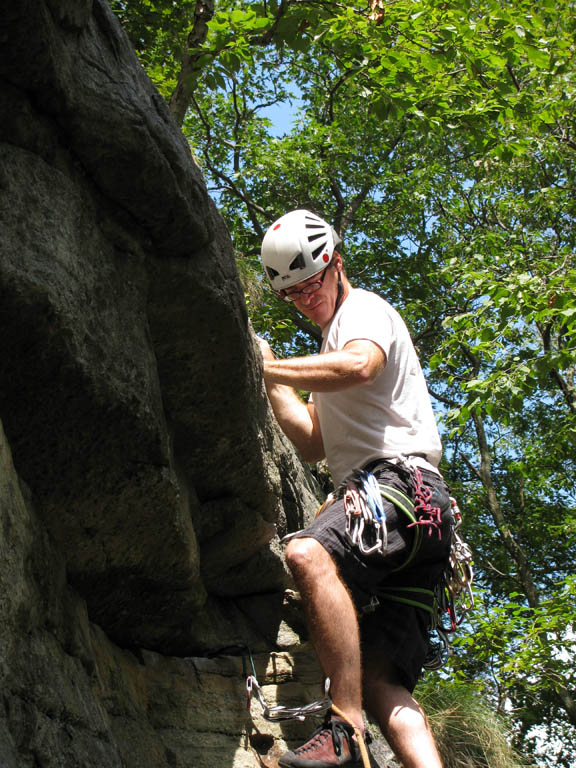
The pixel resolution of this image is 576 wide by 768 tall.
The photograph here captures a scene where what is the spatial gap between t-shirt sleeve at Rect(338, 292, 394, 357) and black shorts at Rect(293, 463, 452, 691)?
2.07 ft

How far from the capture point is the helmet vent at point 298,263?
432cm

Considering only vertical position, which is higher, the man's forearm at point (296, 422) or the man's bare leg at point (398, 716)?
the man's forearm at point (296, 422)

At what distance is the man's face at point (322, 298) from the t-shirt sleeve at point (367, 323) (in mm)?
215

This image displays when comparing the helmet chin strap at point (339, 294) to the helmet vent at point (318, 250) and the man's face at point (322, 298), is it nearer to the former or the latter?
the man's face at point (322, 298)

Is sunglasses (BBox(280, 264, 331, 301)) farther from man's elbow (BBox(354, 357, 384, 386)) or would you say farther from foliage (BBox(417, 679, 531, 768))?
foliage (BBox(417, 679, 531, 768))

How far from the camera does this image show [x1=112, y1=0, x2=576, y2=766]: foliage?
8.27 metres

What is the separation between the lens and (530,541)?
765 inches

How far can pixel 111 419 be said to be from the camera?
2852 millimetres

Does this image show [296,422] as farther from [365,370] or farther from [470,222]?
[470,222]

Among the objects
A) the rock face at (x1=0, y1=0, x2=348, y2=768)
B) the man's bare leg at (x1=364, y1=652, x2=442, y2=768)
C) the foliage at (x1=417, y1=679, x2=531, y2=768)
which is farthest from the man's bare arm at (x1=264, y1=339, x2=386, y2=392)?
the foliage at (x1=417, y1=679, x2=531, y2=768)

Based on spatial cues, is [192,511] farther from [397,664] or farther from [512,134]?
[512,134]

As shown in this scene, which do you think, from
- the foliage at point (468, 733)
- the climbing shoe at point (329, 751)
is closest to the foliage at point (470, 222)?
the foliage at point (468, 733)

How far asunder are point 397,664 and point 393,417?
1.18m

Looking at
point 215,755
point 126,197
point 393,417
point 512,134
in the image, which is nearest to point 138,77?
point 126,197
